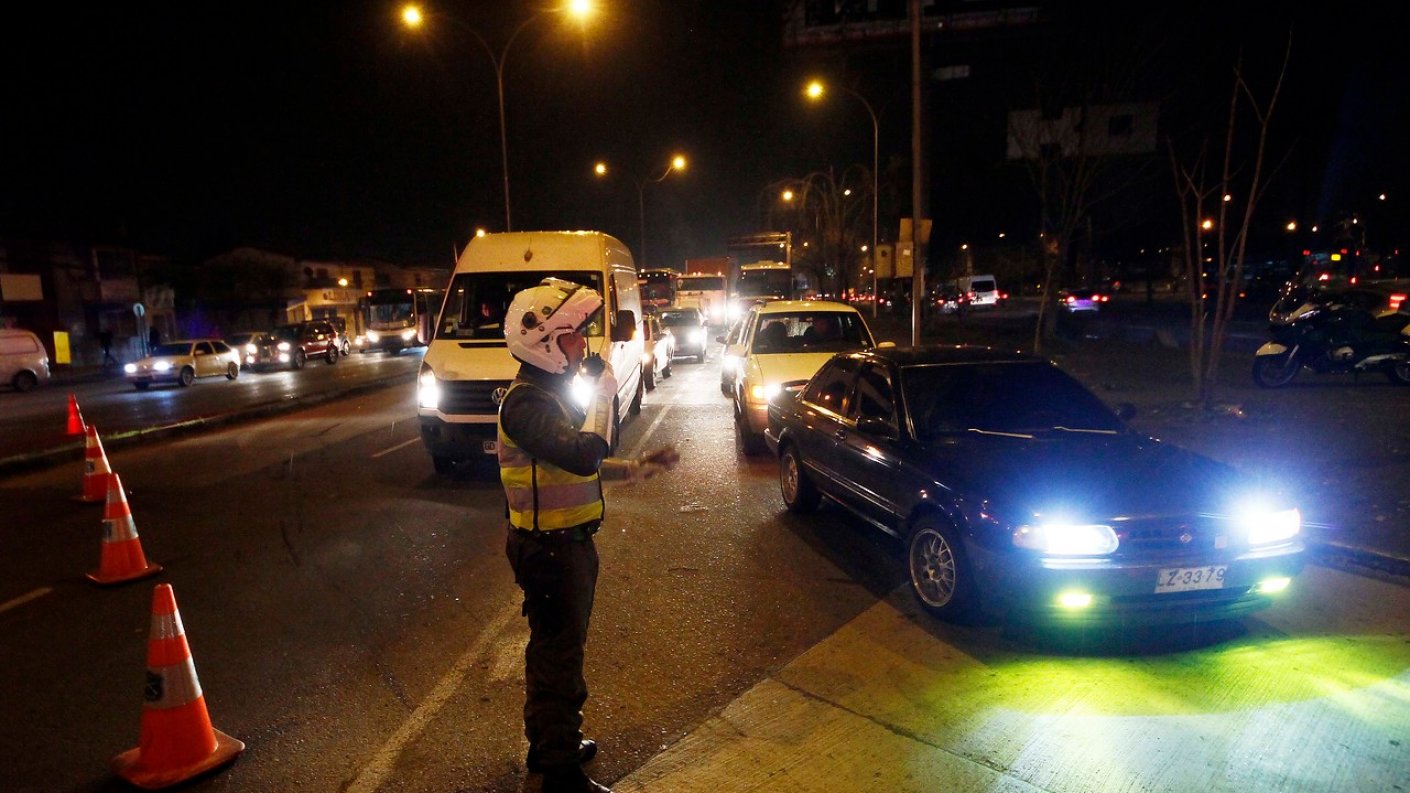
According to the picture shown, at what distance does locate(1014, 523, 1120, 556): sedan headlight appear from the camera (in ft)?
13.9

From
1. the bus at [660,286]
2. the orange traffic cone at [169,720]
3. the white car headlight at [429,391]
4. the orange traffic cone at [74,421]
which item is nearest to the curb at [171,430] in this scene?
the orange traffic cone at [74,421]

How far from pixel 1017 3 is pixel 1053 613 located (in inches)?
1724

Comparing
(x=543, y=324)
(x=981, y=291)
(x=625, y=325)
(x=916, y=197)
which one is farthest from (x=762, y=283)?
(x=543, y=324)

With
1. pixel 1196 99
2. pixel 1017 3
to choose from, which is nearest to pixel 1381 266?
pixel 1017 3

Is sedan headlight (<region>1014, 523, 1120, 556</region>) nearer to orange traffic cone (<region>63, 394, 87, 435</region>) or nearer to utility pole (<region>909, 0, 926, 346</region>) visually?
utility pole (<region>909, 0, 926, 346</region>)

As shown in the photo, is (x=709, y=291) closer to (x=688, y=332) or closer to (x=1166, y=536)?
(x=688, y=332)

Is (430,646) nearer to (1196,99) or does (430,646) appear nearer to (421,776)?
(421,776)

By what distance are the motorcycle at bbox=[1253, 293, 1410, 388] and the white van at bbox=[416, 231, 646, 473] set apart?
1021 centimetres

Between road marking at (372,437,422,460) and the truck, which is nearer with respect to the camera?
road marking at (372,437,422,460)

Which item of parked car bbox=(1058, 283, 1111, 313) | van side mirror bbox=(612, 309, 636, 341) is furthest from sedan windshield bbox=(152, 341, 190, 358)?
parked car bbox=(1058, 283, 1111, 313)

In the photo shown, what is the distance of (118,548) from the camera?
244 inches

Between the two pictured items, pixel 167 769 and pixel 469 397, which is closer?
pixel 167 769

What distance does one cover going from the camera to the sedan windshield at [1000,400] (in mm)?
5527

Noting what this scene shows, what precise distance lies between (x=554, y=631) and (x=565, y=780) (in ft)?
1.88
